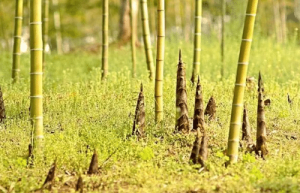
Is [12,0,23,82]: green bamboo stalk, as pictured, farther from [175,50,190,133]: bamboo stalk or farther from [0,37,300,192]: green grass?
[175,50,190,133]: bamboo stalk

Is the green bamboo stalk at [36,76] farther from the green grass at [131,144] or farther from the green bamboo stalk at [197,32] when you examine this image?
the green bamboo stalk at [197,32]

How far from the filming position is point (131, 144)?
15.7ft

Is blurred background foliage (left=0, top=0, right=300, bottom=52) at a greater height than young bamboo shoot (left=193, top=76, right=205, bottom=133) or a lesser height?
greater

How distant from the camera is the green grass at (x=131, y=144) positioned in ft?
13.3

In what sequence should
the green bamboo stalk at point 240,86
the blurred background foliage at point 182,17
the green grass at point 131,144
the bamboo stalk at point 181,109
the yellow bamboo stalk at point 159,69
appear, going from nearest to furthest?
the green grass at point 131,144, the green bamboo stalk at point 240,86, the bamboo stalk at point 181,109, the yellow bamboo stalk at point 159,69, the blurred background foliage at point 182,17

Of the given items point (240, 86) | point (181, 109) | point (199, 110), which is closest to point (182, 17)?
point (181, 109)

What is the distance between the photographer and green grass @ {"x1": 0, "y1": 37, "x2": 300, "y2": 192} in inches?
159

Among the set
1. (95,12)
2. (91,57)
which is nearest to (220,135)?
(91,57)

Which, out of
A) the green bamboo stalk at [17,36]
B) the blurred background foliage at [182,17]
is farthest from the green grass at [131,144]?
the blurred background foliage at [182,17]

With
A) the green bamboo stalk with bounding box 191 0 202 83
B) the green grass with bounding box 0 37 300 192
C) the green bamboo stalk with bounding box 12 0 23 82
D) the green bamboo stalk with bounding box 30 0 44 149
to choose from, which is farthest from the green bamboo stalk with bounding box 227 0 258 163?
the green bamboo stalk with bounding box 12 0 23 82

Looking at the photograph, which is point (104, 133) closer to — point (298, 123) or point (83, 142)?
point (83, 142)

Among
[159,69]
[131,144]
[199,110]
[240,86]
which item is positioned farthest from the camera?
[159,69]

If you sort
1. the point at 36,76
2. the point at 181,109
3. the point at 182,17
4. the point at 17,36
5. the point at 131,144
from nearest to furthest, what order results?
the point at 36,76 → the point at 131,144 → the point at 181,109 → the point at 17,36 → the point at 182,17

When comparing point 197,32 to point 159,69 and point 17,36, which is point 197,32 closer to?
point 159,69
